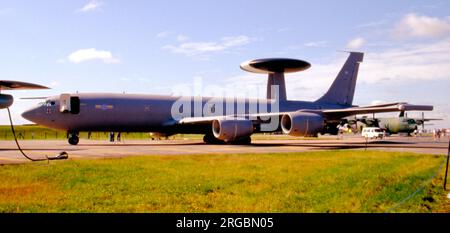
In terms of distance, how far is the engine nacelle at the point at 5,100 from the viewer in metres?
6.79

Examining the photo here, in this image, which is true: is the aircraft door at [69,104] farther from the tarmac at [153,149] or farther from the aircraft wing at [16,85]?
the aircraft wing at [16,85]

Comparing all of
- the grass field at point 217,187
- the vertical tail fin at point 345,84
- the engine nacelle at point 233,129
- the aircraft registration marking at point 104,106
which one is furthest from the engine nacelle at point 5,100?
the vertical tail fin at point 345,84

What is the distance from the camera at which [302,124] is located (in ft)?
89.0

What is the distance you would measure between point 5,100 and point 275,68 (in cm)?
3823

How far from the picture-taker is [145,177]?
36.0ft

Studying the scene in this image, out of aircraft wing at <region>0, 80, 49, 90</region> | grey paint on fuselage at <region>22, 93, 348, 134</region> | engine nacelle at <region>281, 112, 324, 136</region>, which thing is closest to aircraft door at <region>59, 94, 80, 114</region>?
grey paint on fuselage at <region>22, 93, 348, 134</region>

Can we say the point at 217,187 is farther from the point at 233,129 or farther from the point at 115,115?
the point at 115,115

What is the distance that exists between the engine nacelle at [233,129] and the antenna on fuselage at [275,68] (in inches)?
397

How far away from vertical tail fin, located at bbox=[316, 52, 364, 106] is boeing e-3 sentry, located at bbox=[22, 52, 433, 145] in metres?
3.28

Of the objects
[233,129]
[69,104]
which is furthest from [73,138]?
[233,129]

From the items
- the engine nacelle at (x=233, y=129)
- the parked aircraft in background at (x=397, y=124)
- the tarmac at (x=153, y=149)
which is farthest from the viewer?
the parked aircraft in background at (x=397, y=124)

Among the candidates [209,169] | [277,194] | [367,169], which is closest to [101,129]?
[209,169]

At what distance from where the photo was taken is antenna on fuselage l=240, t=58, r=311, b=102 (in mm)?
41219
